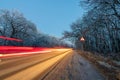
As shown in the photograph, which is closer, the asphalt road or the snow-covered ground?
the asphalt road

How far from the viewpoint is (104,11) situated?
99.9 feet

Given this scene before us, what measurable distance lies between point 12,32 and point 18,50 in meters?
33.8

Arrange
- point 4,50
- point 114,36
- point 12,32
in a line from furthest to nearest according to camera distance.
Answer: point 12,32 < point 114,36 < point 4,50

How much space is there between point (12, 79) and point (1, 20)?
69.1m

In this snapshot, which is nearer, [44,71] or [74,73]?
[74,73]

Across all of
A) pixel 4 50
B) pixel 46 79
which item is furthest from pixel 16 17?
pixel 46 79

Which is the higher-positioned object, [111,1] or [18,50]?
[111,1]

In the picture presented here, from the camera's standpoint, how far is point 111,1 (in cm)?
2941

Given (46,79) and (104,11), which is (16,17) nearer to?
(104,11)

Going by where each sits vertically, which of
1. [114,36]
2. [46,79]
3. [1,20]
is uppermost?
[1,20]

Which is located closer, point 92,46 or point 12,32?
point 12,32

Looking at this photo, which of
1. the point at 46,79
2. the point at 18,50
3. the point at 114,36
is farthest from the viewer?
the point at 114,36

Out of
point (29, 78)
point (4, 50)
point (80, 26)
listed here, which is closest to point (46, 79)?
point (29, 78)

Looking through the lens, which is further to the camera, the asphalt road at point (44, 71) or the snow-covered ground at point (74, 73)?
the snow-covered ground at point (74, 73)
